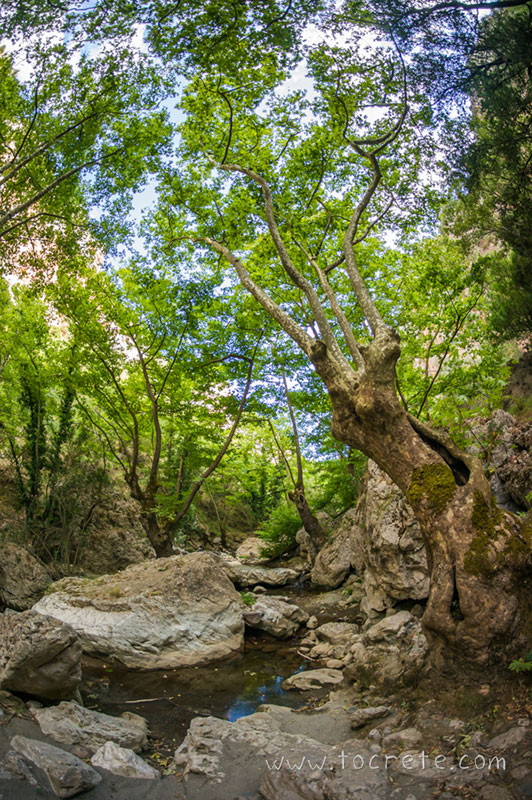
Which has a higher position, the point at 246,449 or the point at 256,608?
the point at 246,449

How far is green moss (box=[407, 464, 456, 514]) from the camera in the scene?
516 centimetres

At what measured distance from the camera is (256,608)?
34.0 ft

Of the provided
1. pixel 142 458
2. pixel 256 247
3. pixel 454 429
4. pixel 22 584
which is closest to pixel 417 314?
pixel 256 247

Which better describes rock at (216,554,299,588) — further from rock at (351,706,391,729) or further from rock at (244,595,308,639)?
rock at (351,706,391,729)

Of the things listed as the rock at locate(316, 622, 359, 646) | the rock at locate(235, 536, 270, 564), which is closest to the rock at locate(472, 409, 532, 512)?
the rock at locate(316, 622, 359, 646)

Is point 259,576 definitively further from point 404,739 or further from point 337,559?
point 404,739

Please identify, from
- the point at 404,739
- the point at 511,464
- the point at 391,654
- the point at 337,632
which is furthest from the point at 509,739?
the point at 337,632

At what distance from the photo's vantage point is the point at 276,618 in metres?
9.95

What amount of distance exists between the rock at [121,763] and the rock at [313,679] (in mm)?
3167

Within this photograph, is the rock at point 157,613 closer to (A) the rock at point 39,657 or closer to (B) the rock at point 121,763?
(A) the rock at point 39,657

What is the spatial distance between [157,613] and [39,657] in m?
3.39

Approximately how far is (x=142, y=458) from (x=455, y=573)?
58.7 feet

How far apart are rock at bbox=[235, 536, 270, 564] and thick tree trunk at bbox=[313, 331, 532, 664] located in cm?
1372

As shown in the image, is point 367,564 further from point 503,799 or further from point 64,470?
point 64,470
